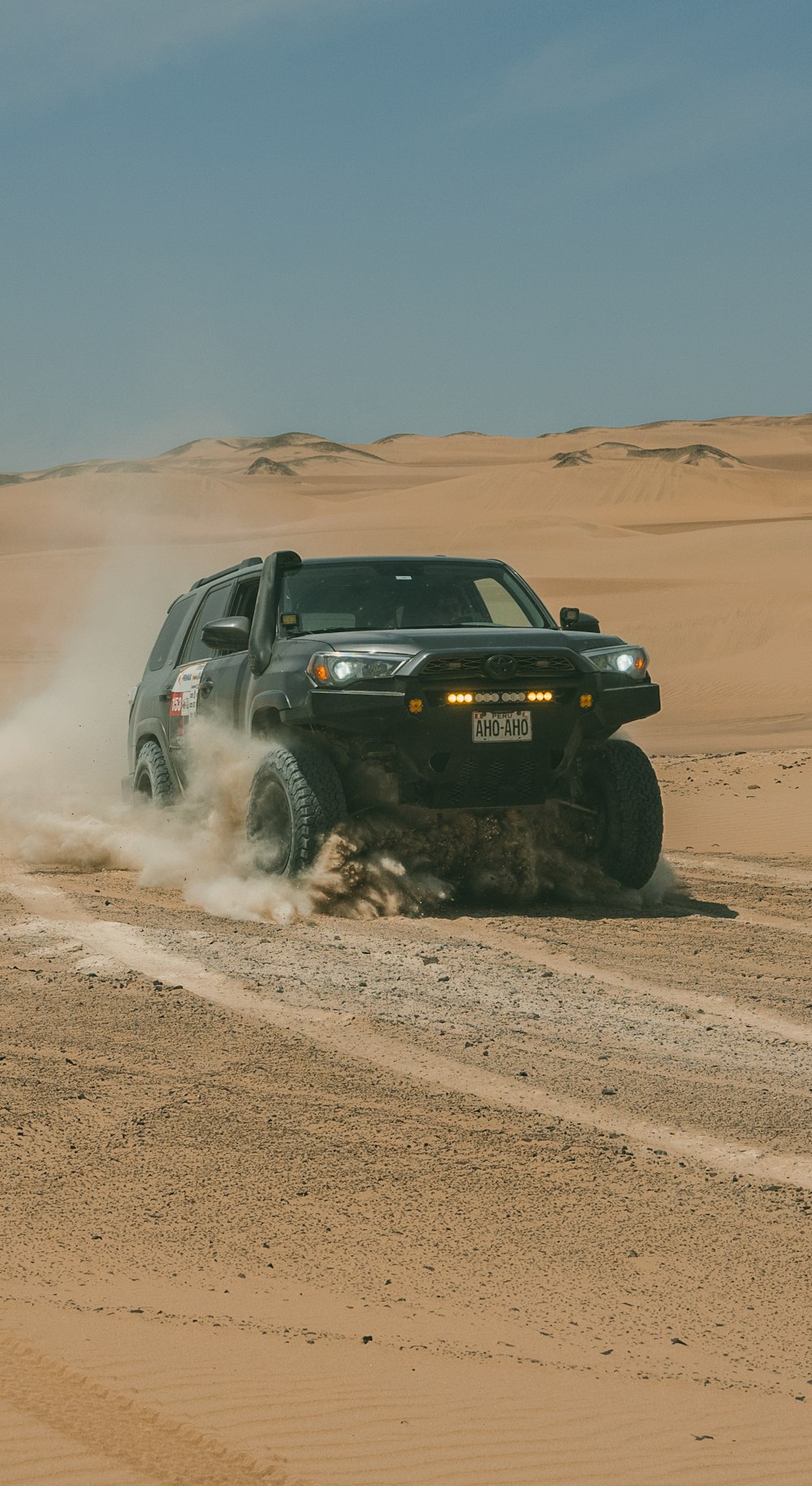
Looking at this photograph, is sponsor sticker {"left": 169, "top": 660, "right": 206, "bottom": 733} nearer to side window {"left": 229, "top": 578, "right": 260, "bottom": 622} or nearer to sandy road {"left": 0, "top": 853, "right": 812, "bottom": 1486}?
side window {"left": 229, "top": 578, "right": 260, "bottom": 622}

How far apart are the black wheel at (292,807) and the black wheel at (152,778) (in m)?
1.86

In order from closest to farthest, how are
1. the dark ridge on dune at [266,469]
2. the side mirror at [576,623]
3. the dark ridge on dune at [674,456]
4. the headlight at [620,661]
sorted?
the headlight at [620,661]
the side mirror at [576,623]
the dark ridge on dune at [674,456]
the dark ridge on dune at [266,469]

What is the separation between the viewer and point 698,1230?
3768 millimetres

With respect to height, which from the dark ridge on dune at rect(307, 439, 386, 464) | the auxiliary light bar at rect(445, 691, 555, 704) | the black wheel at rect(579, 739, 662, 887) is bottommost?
the black wheel at rect(579, 739, 662, 887)

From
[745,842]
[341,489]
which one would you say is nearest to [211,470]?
[341,489]

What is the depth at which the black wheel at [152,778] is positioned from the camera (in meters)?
10.1

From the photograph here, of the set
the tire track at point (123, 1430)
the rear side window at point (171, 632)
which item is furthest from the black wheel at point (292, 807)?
the tire track at point (123, 1430)

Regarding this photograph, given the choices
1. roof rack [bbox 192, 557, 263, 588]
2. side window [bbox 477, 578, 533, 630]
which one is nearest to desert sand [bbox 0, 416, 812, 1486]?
roof rack [bbox 192, 557, 263, 588]

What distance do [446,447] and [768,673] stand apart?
370 ft

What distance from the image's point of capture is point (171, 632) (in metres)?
11.0

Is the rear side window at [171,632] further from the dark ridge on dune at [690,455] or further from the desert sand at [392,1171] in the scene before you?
the dark ridge on dune at [690,455]

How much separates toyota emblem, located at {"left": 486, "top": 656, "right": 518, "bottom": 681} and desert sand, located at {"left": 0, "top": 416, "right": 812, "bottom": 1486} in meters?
1.25

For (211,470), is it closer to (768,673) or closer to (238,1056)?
(768,673)

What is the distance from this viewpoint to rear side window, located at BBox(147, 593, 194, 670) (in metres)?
10.7
